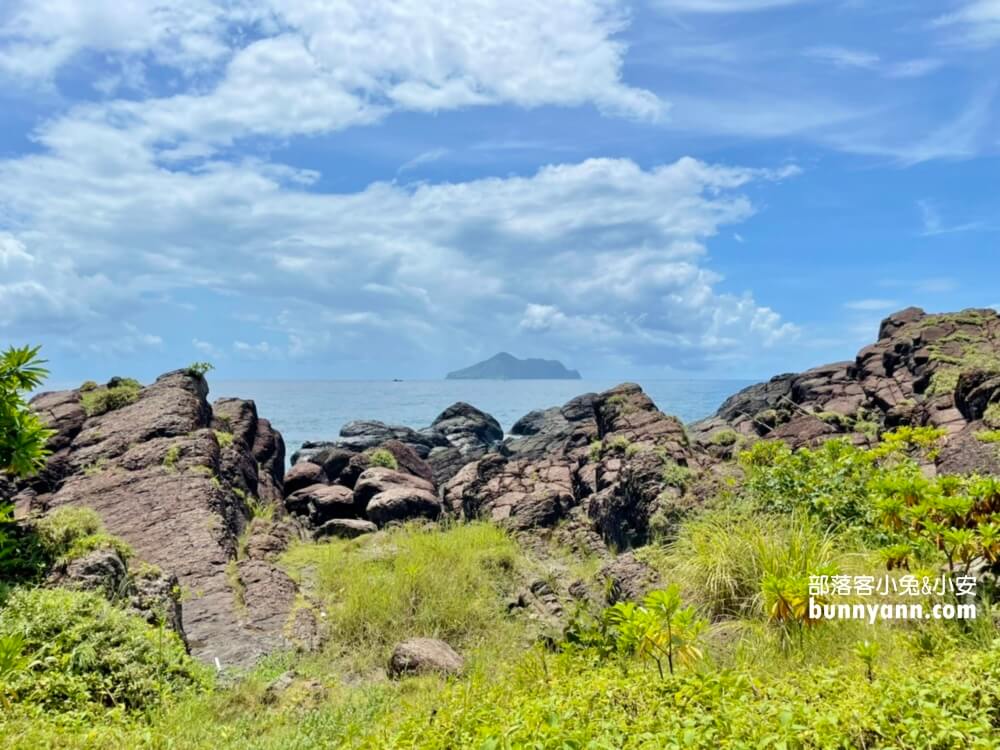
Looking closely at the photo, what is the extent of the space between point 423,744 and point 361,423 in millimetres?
50379

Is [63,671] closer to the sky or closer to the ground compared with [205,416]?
closer to the ground

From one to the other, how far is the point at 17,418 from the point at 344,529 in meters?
9.63

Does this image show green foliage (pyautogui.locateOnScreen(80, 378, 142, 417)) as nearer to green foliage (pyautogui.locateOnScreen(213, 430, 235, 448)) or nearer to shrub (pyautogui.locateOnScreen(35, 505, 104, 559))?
green foliage (pyautogui.locateOnScreen(213, 430, 235, 448))

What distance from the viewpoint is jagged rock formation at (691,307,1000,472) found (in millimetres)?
15453

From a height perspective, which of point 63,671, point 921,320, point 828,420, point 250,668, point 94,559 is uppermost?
point 921,320

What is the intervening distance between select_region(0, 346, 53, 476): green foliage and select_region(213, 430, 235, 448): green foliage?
8.24 m

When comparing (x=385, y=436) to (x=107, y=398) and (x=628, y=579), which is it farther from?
(x=628, y=579)

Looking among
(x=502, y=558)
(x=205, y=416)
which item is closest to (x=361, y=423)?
(x=205, y=416)

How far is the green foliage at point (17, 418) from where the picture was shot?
8680mm

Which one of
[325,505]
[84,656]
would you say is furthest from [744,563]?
[325,505]

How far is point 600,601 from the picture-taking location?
10.4 metres

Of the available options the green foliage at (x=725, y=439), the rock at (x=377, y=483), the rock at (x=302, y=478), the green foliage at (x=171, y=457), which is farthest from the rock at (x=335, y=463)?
the green foliage at (x=725, y=439)

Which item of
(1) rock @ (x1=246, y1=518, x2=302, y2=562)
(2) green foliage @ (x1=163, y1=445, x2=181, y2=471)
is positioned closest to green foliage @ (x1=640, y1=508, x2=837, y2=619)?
(1) rock @ (x1=246, y1=518, x2=302, y2=562)

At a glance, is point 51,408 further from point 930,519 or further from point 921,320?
point 921,320
